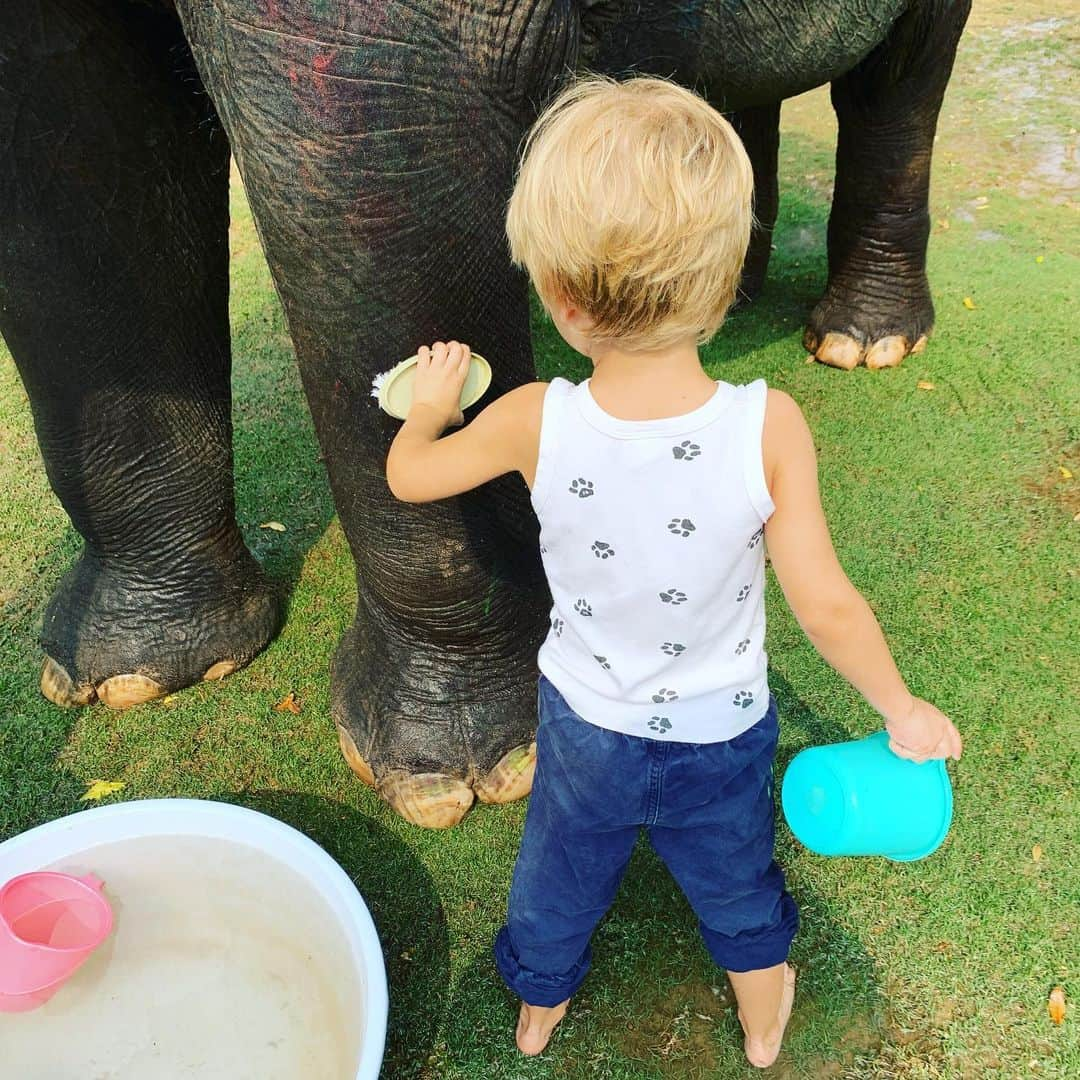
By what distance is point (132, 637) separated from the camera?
78.7 inches

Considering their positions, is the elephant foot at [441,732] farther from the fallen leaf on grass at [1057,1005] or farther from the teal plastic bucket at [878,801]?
the fallen leaf on grass at [1057,1005]

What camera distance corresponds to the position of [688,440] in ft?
3.29

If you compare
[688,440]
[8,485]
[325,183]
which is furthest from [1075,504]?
[8,485]

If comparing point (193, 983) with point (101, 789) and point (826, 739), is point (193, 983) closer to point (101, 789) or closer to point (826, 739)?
point (101, 789)

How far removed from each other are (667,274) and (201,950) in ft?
3.98

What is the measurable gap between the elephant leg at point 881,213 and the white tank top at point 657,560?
1891 mm

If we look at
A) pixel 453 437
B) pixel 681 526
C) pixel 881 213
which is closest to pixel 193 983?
pixel 453 437

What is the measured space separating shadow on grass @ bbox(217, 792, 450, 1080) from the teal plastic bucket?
0.61 meters

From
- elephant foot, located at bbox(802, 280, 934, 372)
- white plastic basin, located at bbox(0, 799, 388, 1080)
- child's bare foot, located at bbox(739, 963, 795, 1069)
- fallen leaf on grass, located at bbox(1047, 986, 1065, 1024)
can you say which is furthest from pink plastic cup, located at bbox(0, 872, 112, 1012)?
elephant foot, located at bbox(802, 280, 934, 372)

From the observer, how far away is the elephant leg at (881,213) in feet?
8.63

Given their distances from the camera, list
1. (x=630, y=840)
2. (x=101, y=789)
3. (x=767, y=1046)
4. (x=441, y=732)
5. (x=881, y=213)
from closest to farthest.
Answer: (x=630, y=840) → (x=767, y=1046) → (x=441, y=732) → (x=101, y=789) → (x=881, y=213)

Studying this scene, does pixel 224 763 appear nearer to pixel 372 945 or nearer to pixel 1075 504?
pixel 372 945

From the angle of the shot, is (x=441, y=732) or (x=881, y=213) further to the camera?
(x=881, y=213)

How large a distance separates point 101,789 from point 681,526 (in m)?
1.25
